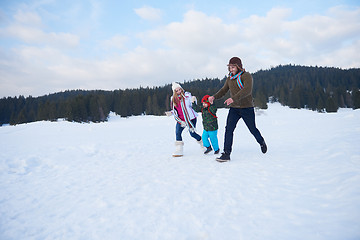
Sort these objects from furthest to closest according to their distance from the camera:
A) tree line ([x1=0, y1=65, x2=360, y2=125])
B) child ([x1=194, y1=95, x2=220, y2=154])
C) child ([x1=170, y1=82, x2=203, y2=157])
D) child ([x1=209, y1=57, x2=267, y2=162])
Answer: tree line ([x1=0, y1=65, x2=360, y2=125])
child ([x1=170, y1=82, x2=203, y2=157])
child ([x1=194, y1=95, x2=220, y2=154])
child ([x1=209, y1=57, x2=267, y2=162])

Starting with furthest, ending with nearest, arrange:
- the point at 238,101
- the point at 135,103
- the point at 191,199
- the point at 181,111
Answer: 1. the point at 135,103
2. the point at 181,111
3. the point at 238,101
4. the point at 191,199

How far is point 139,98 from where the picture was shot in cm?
6581

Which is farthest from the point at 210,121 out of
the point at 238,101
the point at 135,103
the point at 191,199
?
the point at 135,103

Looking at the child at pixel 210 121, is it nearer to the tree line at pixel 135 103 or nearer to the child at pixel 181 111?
the child at pixel 181 111

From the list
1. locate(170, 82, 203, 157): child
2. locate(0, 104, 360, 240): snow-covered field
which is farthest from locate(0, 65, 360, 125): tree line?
locate(0, 104, 360, 240): snow-covered field

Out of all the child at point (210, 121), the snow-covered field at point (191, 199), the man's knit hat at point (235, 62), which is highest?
the man's knit hat at point (235, 62)

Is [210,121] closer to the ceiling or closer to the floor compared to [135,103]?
closer to the floor

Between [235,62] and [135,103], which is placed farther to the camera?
[135,103]

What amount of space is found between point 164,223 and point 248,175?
6.11 ft

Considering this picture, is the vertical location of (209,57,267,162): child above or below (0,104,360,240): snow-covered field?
above

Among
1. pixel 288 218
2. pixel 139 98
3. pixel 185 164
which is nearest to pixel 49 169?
pixel 185 164

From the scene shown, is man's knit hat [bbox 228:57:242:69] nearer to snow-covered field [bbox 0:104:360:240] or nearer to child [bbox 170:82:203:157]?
child [bbox 170:82:203:157]

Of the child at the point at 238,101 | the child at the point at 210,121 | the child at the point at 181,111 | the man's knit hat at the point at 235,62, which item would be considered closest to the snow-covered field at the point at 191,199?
the child at the point at 238,101

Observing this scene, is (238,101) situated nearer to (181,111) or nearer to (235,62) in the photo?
(235,62)
